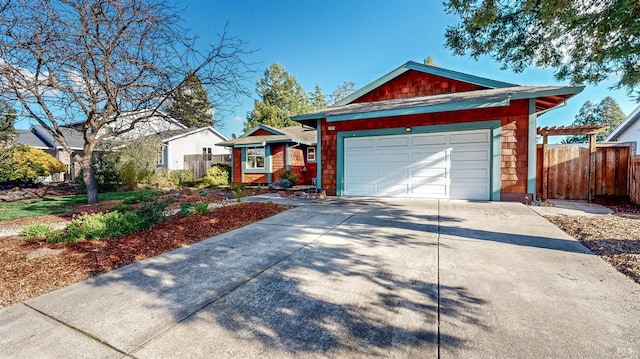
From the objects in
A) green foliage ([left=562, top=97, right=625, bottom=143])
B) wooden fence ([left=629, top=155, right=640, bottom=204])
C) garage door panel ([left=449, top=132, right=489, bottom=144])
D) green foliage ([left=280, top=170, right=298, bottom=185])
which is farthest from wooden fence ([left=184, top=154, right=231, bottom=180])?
green foliage ([left=562, top=97, right=625, bottom=143])

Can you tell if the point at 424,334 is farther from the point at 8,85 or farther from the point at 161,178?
the point at 161,178

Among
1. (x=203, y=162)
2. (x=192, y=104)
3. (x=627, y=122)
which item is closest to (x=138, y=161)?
(x=203, y=162)

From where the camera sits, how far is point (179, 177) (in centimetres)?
1669

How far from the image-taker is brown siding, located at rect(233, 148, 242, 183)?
52.8ft

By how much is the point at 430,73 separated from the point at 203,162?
49.1 feet

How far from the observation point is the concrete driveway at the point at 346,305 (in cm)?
183

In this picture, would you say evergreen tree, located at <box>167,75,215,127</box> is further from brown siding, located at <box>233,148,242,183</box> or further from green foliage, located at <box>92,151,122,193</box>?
brown siding, located at <box>233,148,242,183</box>

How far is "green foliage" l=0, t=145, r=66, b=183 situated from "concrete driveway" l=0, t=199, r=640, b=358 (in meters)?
13.7

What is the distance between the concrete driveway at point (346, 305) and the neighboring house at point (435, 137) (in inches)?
159

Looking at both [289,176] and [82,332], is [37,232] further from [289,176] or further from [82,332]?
[289,176]

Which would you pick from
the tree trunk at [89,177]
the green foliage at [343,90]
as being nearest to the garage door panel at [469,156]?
the tree trunk at [89,177]

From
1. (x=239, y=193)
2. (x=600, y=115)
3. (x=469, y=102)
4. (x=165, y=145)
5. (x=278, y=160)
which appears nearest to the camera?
(x=469, y=102)

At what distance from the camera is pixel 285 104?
3188 cm

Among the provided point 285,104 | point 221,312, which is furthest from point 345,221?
point 285,104
